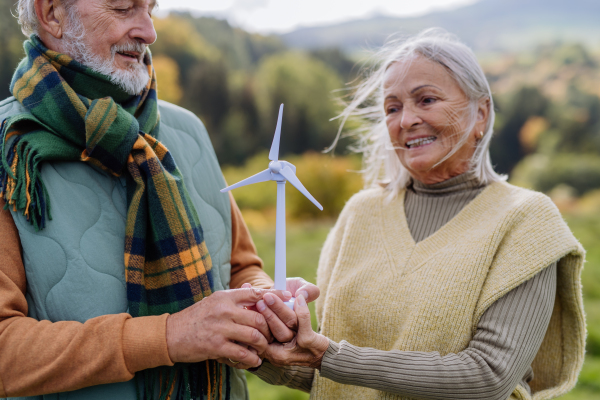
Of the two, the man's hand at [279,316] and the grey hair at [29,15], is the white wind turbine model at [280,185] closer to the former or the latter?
the man's hand at [279,316]

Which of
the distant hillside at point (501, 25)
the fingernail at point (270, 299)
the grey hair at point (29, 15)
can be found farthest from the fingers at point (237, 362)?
the distant hillside at point (501, 25)

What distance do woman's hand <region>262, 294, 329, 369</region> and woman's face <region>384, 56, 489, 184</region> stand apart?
3.54 ft

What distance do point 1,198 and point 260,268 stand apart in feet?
4.33

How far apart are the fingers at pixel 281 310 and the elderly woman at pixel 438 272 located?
0.01 metres

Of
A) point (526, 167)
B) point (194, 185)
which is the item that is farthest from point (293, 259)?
point (526, 167)

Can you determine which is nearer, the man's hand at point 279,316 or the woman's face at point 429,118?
the man's hand at point 279,316

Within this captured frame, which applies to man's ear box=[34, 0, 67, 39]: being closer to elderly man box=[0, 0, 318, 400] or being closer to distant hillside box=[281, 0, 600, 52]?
elderly man box=[0, 0, 318, 400]

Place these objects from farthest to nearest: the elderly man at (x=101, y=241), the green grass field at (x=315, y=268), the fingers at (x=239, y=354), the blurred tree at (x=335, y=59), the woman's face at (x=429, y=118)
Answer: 1. the blurred tree at (x=335, y=59)
2. the green grass field at (x=315, y=268)
3. the woman's face at (x=429, y=118)
4. the fingers at (x=239, y=354)
5. the elderly man at (x=101, y=241)

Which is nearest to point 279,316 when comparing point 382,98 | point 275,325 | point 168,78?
point 275,325

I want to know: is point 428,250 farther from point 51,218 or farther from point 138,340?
point 51,218

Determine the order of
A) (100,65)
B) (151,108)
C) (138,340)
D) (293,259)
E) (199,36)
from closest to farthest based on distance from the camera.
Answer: (138,340)
(100,65)
(151,108)
(293,259)
(199,36)

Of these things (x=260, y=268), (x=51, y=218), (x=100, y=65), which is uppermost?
(x=100, y=65)

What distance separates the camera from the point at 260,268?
2643mm

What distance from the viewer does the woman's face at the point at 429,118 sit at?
249 centimetres
